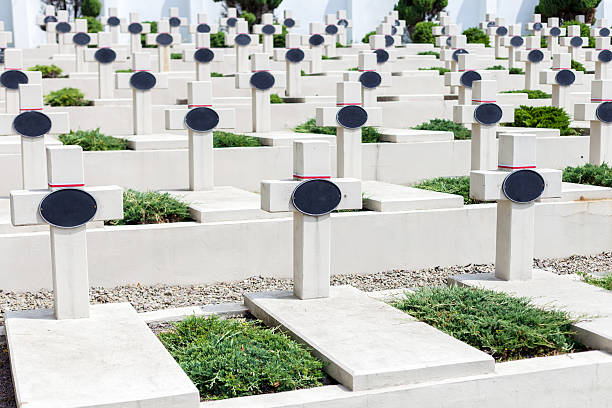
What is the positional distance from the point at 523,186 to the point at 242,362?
2746 mm

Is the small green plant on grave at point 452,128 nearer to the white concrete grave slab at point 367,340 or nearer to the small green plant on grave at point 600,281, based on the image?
the small green plant on grave at point 600,281

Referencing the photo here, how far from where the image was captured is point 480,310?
19.9 ft

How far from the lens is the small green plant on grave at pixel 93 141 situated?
39.4ft

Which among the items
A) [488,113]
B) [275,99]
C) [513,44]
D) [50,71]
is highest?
[513,44]

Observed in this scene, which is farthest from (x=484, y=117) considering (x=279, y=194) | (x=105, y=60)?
(x=105, y=60)

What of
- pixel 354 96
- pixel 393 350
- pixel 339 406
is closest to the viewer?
pixel 339 406

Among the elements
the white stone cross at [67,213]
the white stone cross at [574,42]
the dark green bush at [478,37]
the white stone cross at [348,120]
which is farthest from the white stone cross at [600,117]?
the dark green bush at [478,37]

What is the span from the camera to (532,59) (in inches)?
733

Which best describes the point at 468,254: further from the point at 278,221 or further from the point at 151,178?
the point at 151,178

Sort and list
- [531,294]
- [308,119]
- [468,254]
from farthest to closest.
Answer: [308,119], [468,254], [531,294]

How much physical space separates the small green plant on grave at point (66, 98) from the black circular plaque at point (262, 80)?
3.66m

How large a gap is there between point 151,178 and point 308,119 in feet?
13.7

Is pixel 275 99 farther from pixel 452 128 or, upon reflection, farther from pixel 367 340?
pixel 367 340

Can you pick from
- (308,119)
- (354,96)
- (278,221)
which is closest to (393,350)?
(278,221)
